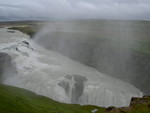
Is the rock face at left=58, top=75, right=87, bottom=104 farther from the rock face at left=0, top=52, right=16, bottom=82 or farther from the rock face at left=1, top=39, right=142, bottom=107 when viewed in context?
the rock face at left=0, top=52, right=16, bottom=82

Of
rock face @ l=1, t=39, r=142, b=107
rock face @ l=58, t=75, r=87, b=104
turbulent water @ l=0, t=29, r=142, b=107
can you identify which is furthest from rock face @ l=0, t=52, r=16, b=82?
rock face @ l=58, t=75, r=87, b=104

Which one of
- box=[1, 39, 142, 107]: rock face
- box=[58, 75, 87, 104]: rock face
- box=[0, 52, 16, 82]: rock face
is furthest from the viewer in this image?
box=[0, 52, 16, 82]: rock face

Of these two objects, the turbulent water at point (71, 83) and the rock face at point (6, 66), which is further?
the rock face at point (6, 66)

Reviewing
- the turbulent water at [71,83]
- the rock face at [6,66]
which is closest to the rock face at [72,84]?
the turbulent water at [71,83]

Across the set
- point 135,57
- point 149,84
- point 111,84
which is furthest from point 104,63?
point 149,84

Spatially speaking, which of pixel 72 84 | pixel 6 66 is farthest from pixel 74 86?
pixel 6 66

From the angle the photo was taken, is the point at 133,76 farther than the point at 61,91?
Yes

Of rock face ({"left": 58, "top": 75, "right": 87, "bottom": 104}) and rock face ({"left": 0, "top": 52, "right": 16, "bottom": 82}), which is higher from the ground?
rock face ({"left": 0, "top": 52, "right": 16, "bottom": 82})

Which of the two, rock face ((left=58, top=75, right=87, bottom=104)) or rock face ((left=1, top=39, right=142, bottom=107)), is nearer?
rock face ((left=1, top=39, right=142, bottom=107))

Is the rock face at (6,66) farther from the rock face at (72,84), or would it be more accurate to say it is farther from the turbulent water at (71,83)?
the rock face at (72,84)

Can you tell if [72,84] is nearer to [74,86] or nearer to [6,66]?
[74,86]

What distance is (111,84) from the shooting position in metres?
67.5

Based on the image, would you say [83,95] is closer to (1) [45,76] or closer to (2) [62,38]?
(1) [45,76]

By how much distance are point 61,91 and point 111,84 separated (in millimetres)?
17974
